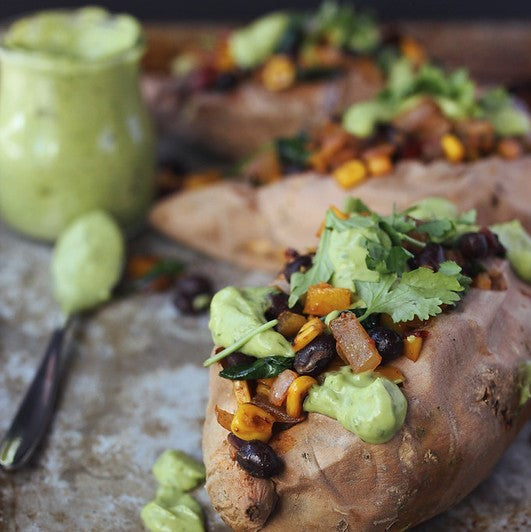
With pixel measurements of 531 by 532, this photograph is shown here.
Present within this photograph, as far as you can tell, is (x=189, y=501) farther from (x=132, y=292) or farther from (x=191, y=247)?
(x=191, y=247)

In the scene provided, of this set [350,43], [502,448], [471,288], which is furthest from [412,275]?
[350,43]

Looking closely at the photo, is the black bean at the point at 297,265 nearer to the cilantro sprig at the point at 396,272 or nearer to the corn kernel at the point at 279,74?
the cilantro sprig at the point at 396,272

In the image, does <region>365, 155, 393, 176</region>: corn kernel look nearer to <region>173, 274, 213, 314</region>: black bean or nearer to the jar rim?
<region>173, 274, 213, 314</region>: black bean

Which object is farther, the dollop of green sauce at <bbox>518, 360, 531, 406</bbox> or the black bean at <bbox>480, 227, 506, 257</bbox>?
the black bean at <bbox>480, 227, 506, 257</bbox>

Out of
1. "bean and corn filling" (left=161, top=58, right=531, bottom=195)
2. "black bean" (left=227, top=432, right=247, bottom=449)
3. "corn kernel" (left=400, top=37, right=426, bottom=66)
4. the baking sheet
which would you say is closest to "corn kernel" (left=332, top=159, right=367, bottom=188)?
"bean and corn filling" (left=161, top=58, right=531, bottom=195)

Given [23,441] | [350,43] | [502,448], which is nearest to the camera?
[502,448]

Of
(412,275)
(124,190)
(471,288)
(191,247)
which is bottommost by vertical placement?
(191,247)
